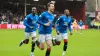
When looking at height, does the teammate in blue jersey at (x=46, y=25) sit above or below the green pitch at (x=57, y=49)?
above

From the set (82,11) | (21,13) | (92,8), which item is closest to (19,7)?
(21,13)

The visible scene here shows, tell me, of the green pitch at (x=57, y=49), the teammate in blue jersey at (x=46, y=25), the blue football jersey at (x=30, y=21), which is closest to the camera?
the teammate in blue jersey at (x=46, y=25)

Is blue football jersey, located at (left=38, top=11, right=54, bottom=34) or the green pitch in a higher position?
blue football jersey, located at (left=38, top=11, right=54, bottom=34)

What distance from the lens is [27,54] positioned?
1911 cm

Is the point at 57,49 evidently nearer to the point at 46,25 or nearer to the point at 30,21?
the point at 30,21

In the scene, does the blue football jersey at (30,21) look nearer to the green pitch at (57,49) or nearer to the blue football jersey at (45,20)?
the green pitch at (57,49)

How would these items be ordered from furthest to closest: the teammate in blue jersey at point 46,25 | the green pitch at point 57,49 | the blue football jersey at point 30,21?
the green pitch at point 57,49 → the blue football jersey at point 30,21 → the teammate in blue jersey at point 46,25

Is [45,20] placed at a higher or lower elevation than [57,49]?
higher

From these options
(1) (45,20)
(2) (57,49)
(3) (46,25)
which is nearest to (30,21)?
(1) (45,20)

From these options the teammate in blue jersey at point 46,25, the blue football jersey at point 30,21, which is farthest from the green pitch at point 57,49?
the teammate in blue jersey at point 46,25

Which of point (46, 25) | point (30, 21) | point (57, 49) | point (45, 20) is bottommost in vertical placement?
point (57, 49)

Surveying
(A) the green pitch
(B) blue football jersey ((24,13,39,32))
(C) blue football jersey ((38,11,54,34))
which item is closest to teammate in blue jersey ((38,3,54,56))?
(C) blue football jersey ((38,11,54,34))

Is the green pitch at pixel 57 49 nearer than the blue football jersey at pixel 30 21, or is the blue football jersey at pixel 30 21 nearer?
the blue football jersey at pixel 30 21

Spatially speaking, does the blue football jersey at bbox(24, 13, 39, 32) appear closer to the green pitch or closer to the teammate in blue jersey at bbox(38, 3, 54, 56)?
the green pitch
